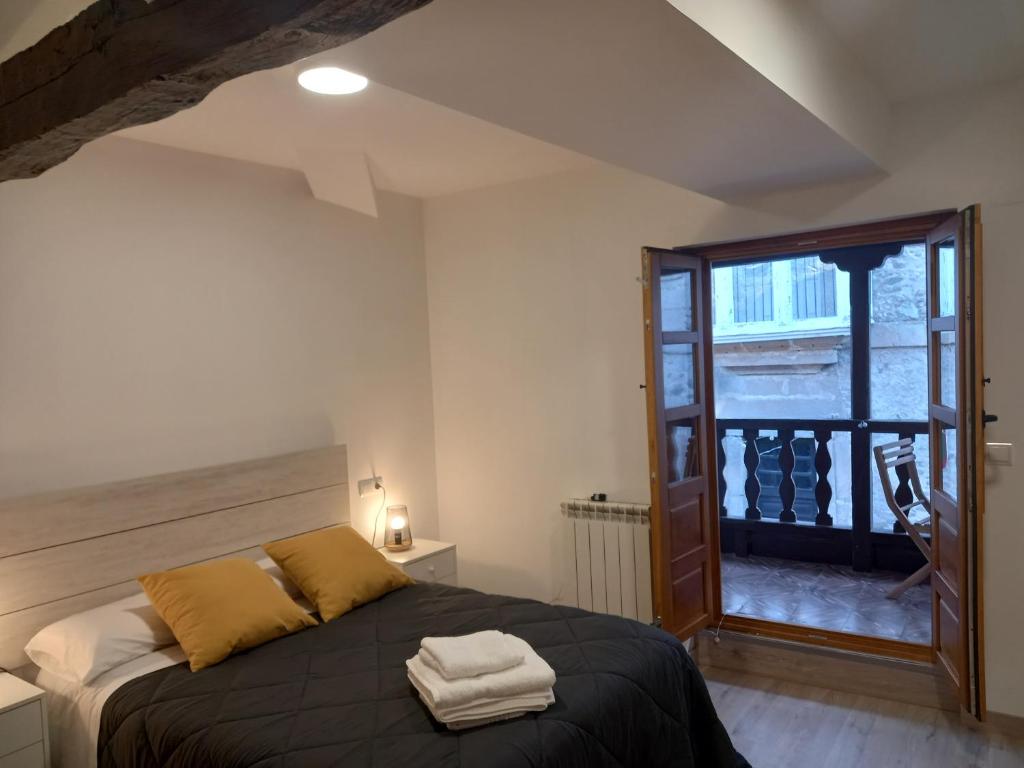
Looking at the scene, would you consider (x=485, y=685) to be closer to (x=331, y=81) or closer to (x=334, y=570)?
(x=334, y=570)

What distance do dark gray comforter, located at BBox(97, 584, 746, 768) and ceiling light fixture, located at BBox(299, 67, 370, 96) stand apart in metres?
1.87

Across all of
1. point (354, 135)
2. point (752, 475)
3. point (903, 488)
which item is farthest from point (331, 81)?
point (903, 488)

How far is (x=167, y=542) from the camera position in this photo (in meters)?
3.03

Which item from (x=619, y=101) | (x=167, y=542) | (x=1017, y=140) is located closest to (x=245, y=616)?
(x=167, y=542)

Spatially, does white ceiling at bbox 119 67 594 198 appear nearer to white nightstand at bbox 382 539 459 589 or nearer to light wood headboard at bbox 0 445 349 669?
light wood headboard at bbox 0 445 349 669

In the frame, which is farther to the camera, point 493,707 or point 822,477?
point 822,477

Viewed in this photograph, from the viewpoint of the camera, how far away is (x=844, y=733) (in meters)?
3.02

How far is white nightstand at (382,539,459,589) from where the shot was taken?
3.70 meters

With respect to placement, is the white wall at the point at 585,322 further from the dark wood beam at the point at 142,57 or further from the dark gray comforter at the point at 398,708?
the dark wood beam at the point at 142,57

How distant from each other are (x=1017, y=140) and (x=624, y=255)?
169 cm

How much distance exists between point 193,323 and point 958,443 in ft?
10.2

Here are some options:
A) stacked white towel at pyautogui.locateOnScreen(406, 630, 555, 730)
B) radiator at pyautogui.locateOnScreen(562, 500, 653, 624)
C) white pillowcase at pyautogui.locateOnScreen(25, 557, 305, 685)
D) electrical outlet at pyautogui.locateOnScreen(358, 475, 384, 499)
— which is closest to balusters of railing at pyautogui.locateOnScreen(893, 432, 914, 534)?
radiator at pyautogui.locateOnScreen(562, 500, 653, 624)

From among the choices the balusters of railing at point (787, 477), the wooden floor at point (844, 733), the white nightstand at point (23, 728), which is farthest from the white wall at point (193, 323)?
the balusters of railing at point (787, 477)

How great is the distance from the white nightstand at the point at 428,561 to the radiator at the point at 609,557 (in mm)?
625
